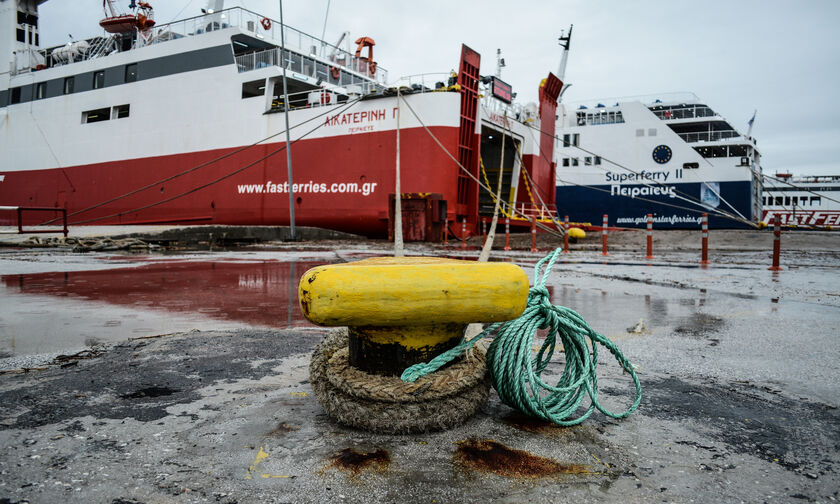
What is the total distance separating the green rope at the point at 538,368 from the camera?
1854 mm

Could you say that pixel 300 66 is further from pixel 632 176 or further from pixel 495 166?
pixel 632 176

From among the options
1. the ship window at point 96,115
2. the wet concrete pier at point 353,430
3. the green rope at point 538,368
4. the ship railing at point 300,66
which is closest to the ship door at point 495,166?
the ship railing at point 300,66

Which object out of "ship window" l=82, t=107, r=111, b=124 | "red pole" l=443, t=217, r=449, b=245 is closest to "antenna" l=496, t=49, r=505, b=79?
"red pole" l=443, t=217, r=449, b=245

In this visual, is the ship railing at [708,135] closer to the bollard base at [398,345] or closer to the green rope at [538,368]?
→ the green rope at [538,368]

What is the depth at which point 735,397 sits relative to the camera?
2180 mm

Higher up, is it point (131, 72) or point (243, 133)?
point (131, 72)

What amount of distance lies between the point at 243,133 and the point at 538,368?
54.7ft

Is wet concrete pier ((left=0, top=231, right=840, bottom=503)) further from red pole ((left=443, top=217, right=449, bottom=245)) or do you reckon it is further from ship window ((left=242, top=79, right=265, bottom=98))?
ship window ((left=242, top=79, right=265, bottom=98))

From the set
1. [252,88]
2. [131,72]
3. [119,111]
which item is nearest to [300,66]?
[252,88]

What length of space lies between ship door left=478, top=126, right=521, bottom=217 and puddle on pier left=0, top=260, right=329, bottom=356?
39.8 ft

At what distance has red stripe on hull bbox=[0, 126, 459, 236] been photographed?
14.7 metres

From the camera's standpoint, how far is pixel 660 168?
2527 cm

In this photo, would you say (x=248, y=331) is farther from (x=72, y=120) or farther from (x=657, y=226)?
(x=657, y=226)

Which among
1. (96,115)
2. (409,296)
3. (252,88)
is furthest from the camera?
(96,115)
